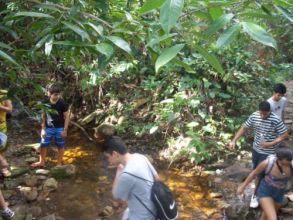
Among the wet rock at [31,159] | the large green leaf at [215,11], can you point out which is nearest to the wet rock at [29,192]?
the wet rock at [31,159]

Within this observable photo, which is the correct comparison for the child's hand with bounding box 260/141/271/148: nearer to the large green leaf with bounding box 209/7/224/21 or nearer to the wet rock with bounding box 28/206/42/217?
the wet rock with bounding box 28/206/42/217

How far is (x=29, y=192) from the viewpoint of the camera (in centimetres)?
612

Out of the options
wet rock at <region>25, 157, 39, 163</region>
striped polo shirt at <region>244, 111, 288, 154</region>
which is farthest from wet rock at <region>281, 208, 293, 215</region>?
wet rock at <region>25, 157, 39, 163</region>

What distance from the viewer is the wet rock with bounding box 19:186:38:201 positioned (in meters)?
6.01

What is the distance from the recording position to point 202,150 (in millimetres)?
6977

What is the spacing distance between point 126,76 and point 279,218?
5498 mm

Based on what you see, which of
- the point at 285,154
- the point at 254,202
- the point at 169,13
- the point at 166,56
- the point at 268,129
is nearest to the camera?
the point at 169,13

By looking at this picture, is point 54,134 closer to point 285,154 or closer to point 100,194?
point 100,194

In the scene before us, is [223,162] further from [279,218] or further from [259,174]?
[259,174]

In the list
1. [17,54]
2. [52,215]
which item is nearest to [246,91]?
[52,215]

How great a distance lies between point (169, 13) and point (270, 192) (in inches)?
150

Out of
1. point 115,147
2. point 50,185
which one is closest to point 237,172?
point 50,185

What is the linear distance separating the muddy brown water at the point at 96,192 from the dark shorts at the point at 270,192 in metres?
1.49

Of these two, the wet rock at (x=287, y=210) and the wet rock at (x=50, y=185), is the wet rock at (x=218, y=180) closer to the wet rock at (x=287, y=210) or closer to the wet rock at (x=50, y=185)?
the wet rock at (x=287, y=210)
